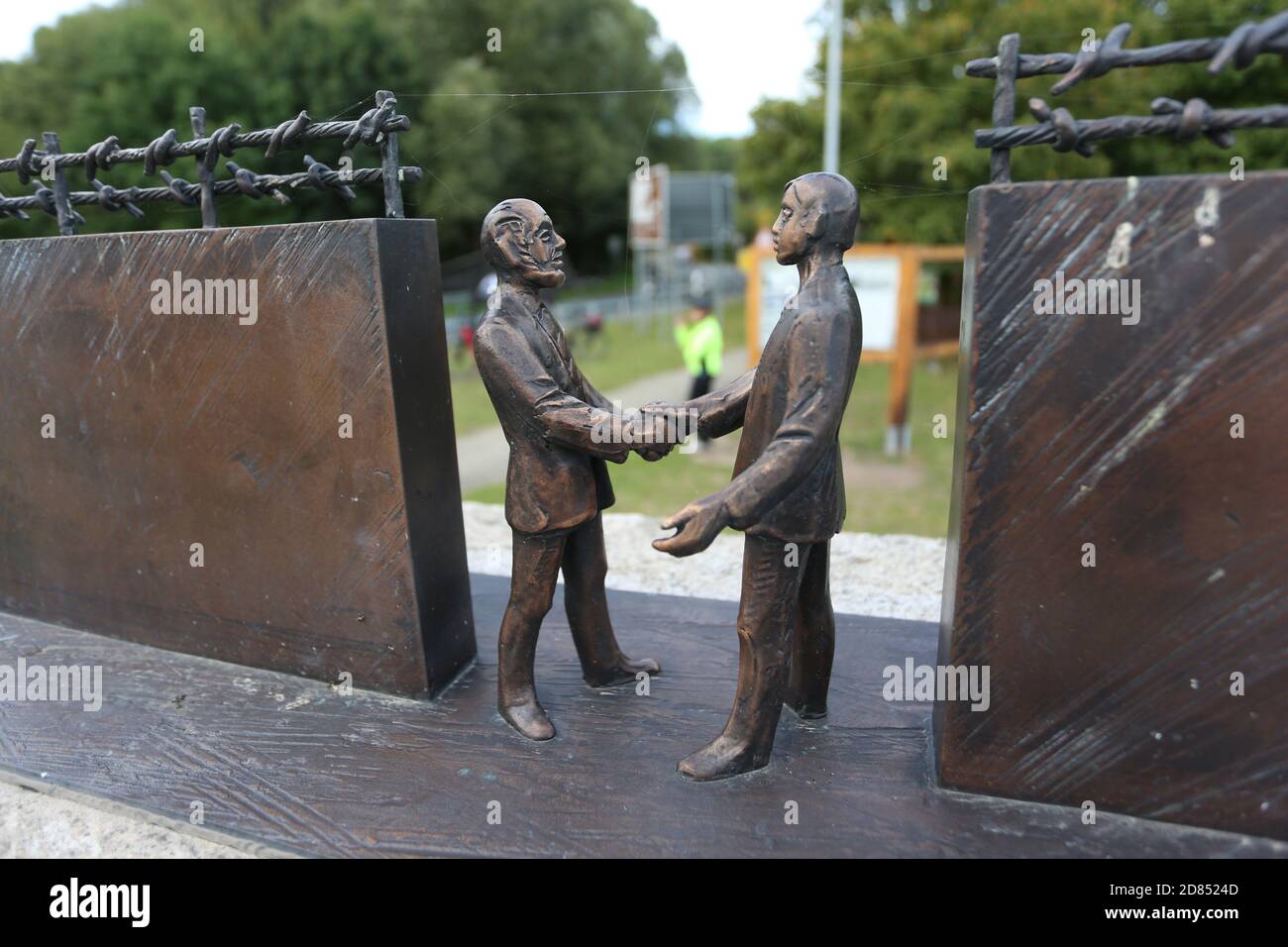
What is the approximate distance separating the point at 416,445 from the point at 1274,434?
266 centimetres

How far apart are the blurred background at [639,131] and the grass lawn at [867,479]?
0.14 ft

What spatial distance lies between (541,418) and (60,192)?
96.8 inches

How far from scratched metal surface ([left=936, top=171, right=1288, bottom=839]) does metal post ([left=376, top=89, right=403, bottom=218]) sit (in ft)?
6.34

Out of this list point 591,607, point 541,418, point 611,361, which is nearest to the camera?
point 541,418

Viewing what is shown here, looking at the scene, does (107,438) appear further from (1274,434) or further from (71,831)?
(1274,434)

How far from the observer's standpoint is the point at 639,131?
18.7 meters

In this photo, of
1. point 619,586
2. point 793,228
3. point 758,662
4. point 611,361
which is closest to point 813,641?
point 758,662

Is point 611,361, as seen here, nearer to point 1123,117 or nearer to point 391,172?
point 391,172

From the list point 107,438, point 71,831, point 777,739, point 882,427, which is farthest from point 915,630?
point 882,427

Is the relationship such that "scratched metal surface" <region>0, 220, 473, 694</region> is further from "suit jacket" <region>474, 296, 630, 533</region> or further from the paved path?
the paved path

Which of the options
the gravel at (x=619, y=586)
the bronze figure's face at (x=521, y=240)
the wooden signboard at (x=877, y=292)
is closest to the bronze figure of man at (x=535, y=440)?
the bronze figure's face at (x=521, y=240)

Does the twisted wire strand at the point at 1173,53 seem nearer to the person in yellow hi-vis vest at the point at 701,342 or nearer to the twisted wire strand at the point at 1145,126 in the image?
the twisted wire strand at the point at 1145,126

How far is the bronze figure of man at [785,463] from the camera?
8.23 feet

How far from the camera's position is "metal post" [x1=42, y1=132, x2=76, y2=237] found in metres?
3.63
